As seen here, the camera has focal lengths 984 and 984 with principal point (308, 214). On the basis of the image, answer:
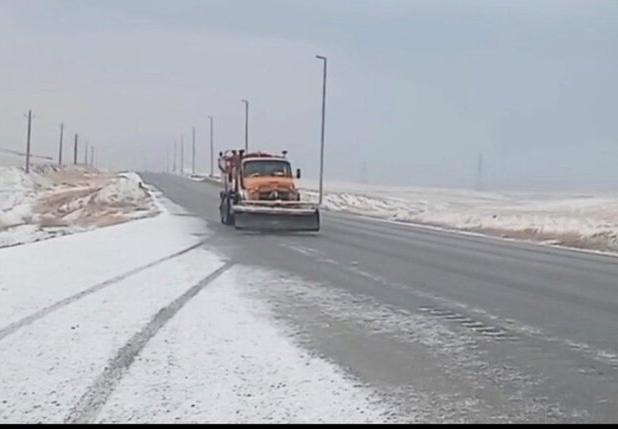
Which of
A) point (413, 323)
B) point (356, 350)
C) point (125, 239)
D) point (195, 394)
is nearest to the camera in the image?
point (195, 394)

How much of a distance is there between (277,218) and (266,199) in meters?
1.07

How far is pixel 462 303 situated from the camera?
49.2 feet

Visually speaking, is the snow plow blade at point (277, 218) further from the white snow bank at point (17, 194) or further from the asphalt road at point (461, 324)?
the white snow bank at point (17, 194)

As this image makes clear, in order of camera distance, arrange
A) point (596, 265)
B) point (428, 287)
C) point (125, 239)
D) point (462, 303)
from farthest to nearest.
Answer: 1. point (125, 239)
2. point (596, 265)
3. point (428, 287)
4. point (462, 303)

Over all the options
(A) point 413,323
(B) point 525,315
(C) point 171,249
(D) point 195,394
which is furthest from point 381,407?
(C) point 171,249

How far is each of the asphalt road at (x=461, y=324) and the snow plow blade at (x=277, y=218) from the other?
696 cm

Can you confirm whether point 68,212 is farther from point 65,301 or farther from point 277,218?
point 65,301

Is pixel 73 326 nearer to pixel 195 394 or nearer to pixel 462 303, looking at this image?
pixel 195 394

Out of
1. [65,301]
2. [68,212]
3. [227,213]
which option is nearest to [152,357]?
[65,301]

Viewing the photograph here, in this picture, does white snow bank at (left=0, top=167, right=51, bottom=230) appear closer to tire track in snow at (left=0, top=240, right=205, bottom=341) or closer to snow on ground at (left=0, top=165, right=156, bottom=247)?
snow on ground at (left=0, top=165, right=156, bottom=247)

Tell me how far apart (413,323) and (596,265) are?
38.2ft

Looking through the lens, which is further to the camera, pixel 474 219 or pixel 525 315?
pixel 474 219

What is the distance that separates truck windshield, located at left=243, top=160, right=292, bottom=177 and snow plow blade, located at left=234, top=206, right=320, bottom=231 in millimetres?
2060

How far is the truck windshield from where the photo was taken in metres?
34.8
